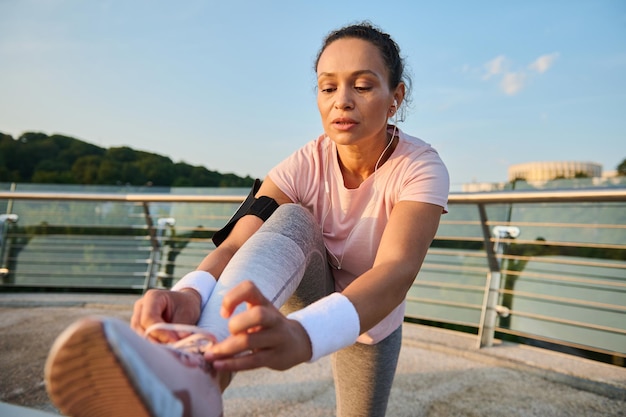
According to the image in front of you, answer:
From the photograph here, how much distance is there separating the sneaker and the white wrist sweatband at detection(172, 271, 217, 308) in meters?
0.30

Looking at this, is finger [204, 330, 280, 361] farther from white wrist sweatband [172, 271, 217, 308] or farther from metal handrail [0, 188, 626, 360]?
metal handrail [0, 188, 626, 360]

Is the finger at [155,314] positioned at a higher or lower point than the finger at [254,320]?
lower

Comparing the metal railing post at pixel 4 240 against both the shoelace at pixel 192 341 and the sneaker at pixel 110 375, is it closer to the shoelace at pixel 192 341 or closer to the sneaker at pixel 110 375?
the shoelace at pixel 192 341

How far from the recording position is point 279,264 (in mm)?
988

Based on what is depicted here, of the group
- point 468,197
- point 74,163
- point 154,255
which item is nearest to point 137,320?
point 468,197

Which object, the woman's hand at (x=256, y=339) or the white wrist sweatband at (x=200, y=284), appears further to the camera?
the white wrist sweatband at (x=200, y=284)

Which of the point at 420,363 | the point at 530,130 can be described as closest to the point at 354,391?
the point at 420,363

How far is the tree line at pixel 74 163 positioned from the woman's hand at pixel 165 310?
1589 centimetres

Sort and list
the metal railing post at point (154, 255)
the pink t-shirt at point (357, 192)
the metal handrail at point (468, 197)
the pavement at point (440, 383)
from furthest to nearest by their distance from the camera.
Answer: the metal railing post at point (154, 255), the metal handrail at point (468, 197), the pavement at point (440, 383), the pink t-shirt at point (357, 192)

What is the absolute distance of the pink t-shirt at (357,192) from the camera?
4.23ft

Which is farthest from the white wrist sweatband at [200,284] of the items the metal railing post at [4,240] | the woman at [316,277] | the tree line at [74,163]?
the tree line at [74,163]

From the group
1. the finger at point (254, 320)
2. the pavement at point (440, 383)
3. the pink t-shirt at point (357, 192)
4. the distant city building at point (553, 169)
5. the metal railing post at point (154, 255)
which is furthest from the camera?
the distant city building at point (553, 169)

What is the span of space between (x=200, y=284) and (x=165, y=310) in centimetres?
14

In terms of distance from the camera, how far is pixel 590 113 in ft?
62.2
